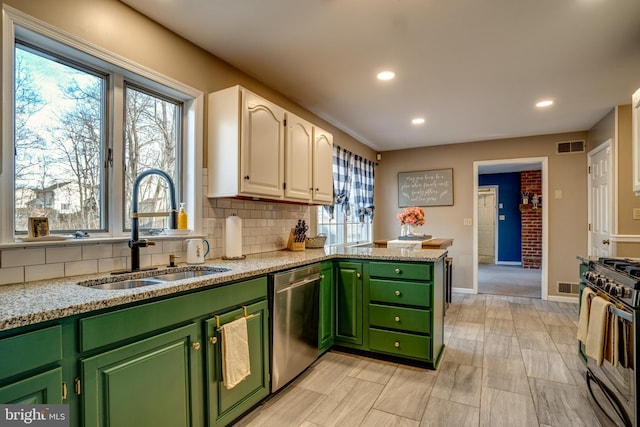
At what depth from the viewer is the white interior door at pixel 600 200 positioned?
12.8 feet

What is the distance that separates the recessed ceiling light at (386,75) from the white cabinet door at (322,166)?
777 mm

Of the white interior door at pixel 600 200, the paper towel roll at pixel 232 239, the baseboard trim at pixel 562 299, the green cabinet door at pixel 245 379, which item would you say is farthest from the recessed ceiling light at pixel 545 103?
the green cabinet door at pixel 245 379

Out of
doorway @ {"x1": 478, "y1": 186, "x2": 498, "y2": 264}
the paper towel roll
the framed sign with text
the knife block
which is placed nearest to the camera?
the paper towel roll

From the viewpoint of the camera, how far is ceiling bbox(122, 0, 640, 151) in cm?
204

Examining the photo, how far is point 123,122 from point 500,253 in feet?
29.6

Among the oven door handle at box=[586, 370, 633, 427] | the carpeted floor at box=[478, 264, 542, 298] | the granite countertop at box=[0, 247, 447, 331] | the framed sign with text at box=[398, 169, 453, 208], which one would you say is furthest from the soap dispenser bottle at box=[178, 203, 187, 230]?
the carpeted floor at box=[478, 264, 542, 298]

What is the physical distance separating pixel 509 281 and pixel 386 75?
5.20m

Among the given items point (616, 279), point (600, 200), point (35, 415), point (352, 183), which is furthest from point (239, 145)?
point (600, 200)

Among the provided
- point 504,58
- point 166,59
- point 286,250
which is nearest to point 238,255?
point 286,250

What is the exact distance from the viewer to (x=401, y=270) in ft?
8.60

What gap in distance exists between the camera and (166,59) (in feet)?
7.40

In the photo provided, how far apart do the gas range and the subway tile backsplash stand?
2.48 m

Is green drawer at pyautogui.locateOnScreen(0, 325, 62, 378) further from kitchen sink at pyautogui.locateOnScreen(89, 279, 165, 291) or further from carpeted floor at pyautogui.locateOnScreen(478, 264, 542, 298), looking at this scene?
carpeted floor at pyautogui.locateOnScreen(478, 264, 542, 298)

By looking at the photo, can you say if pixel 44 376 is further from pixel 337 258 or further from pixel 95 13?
pixel 337 258
